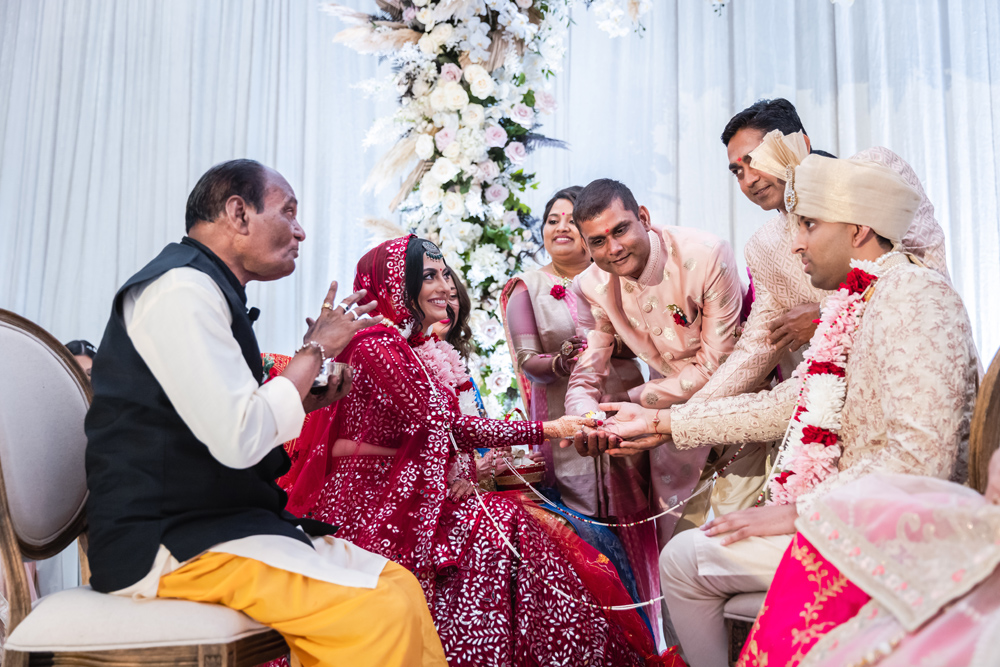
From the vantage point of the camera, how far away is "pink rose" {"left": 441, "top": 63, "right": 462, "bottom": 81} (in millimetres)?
4078

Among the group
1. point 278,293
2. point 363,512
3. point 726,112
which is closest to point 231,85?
point 278,293

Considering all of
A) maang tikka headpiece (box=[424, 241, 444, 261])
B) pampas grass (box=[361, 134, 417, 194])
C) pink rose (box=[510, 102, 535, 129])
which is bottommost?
maang tikka headpiece (box=[424, 241, 444, 261])

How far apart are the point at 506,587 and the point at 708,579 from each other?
72cm

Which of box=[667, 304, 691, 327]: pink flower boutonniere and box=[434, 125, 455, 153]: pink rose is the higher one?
box=[434, 125, 455, 153]: pink rose

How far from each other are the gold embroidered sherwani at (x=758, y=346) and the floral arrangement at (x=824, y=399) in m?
0.57

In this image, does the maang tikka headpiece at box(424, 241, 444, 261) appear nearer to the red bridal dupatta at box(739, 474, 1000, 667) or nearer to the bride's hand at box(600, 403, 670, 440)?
the bride's hand at box(600, 403, 670, 440)

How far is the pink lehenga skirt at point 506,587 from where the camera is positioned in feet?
8.18

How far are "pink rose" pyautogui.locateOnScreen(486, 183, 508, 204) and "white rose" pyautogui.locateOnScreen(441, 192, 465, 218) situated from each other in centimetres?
16

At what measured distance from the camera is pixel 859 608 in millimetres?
1408

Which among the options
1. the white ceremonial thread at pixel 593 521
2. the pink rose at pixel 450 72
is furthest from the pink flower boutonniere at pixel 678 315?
the pink rose at pixel 450 72

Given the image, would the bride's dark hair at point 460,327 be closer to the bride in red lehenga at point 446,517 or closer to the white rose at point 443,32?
the bride in red lehenga at point 446,517

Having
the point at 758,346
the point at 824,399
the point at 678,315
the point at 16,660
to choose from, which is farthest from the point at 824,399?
the point at 16,660

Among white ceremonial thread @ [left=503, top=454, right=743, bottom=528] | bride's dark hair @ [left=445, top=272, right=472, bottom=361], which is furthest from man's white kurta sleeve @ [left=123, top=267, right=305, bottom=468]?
bride's dark hair @ [left=445, top=272, right=472, bottom=361]

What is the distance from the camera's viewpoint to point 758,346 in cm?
294
